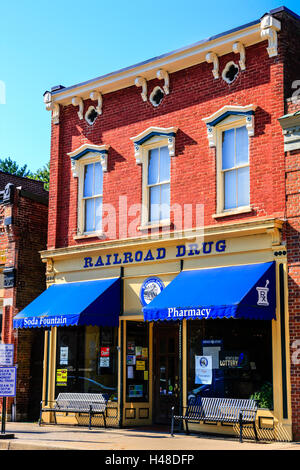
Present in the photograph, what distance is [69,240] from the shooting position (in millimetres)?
20078

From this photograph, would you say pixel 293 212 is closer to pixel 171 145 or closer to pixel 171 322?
pixel 171 145

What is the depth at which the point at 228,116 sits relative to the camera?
16625mm

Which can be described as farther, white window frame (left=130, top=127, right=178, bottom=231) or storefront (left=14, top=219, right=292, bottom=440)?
white window frame (left=130, top=127, right=178, bottom=231)

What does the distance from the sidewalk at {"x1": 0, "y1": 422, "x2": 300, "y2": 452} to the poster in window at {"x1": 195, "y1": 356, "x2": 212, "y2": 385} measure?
1265mm

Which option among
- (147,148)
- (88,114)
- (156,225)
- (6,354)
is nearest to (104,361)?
(6,354)

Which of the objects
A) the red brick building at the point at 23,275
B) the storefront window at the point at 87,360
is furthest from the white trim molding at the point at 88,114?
the storefront window at the point at 87,360

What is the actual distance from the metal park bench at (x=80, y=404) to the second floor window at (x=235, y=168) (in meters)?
6.15

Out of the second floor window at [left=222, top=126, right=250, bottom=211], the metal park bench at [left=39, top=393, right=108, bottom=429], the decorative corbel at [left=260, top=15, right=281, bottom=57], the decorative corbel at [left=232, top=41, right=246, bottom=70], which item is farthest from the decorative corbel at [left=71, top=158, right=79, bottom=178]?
the decorative corbel at [left=260, top=15, right=281, bottom=57]

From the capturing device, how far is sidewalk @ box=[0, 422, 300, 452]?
13.2 metres

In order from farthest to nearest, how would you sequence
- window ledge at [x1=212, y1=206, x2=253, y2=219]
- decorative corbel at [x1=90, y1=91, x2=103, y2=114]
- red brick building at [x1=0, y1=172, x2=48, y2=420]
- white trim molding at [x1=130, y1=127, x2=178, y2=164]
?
red brick building at [x1=0, y1=172, x2=48, y2=420] → decorative corbel at [x1=90, y1=91, x2=103, y2=114] → white trim molding at [x1=130, y1=127, x2=178, y2=164] → window ledge at [x1=212, y1=206, x2=253, y2=219]

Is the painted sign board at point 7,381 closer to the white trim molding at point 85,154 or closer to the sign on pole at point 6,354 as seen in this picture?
the sign on pole at point 6,354

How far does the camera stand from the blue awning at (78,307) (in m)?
17.5

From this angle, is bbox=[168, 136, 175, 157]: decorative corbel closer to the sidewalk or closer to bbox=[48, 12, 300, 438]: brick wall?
bbox=[48, 12, 300, 438]: brick wall
